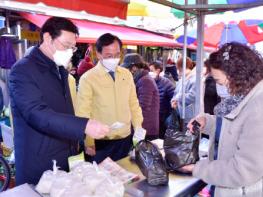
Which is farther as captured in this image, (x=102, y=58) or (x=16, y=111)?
(x=102, y=58)

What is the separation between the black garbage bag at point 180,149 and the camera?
6.18ft

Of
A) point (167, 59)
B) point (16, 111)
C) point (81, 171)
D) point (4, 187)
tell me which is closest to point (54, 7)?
point (16, 111)

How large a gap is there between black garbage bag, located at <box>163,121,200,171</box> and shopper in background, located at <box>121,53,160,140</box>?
92.4 inches

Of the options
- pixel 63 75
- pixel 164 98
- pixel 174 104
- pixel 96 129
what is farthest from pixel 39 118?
pixel 164 98

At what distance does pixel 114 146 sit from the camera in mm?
2834

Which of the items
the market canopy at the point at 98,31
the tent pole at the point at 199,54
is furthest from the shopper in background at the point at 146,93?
the tent pole at the point at 199,54

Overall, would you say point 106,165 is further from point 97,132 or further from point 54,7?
point 54,7

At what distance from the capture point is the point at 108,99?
9.10 ft

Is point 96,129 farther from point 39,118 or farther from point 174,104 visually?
point 174,104

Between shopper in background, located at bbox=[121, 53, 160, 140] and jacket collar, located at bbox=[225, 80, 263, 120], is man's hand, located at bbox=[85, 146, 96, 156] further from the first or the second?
shopper in background, located at bbox=[121, 53, 160, 140]

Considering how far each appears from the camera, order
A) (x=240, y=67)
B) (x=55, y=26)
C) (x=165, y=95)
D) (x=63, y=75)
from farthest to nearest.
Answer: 1. (x=165, y=95)
2. (x=63, y=75)
3. (x=55, y=26)
4. (x=240, y=67)

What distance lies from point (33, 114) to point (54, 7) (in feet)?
2.42

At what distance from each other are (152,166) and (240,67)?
74 centimetres

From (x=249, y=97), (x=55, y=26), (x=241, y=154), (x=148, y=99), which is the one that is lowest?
(x=148, y=99)
